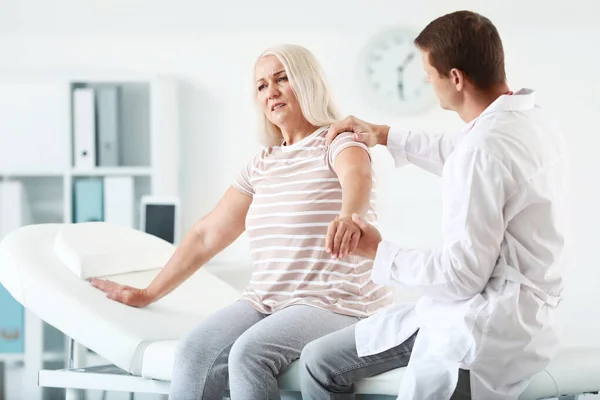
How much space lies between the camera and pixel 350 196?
149 centimetres

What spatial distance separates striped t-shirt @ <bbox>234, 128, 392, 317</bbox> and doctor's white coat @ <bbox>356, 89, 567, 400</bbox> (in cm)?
30

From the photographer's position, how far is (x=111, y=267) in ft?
6.68

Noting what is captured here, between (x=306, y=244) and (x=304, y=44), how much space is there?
6.14 feet

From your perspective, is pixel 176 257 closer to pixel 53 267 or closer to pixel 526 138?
pixel 53 267

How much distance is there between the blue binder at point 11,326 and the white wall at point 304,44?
2.48 ft

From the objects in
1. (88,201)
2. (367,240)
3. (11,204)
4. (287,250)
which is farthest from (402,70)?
(367,240)

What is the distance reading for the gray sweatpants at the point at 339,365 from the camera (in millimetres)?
1410

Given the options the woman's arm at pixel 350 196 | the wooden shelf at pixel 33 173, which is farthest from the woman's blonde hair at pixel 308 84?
the wooden shelf at pixel 33 173

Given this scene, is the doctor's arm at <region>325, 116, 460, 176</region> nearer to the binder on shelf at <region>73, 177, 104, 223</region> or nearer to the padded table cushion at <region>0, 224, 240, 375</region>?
the padded table cushion at <region>0, 224, 240, 375</region>

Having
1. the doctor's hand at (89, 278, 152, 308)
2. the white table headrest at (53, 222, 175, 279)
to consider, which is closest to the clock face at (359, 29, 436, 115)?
the white table headrest at (53, 222, 175, 279)

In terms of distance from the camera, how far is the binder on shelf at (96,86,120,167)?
315 cm

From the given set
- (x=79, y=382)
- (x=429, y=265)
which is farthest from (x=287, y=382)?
(x=79, y=382)

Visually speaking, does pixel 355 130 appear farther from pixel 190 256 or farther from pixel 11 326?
pixel 11 326

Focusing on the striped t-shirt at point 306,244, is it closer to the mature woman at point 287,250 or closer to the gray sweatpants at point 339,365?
the mature woman at point 287,250
